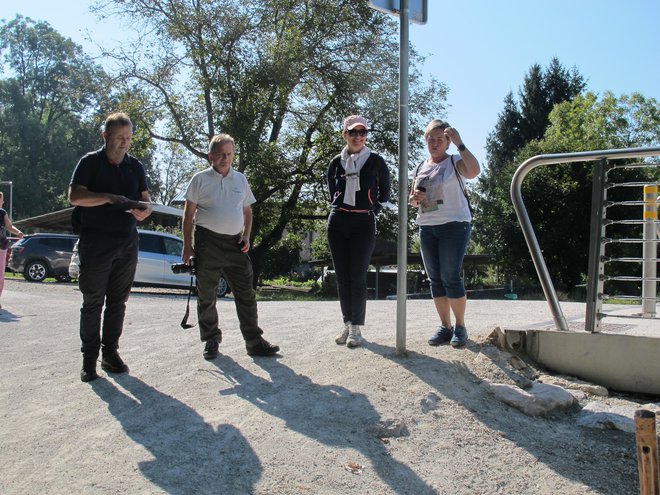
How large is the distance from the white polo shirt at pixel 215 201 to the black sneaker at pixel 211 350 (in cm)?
84

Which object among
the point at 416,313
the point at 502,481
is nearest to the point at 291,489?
the point at 502,481

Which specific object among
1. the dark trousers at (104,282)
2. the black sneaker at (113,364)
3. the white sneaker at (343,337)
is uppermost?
the dark trousers at (104,282)

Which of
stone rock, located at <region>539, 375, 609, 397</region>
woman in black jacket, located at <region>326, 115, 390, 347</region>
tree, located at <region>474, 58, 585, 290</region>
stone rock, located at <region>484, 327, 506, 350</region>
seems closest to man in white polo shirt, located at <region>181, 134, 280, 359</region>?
woman in black jacket, located at <region>326, 115, 390, 347</region>

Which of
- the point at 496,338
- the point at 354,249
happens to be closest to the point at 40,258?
the point at 354,249

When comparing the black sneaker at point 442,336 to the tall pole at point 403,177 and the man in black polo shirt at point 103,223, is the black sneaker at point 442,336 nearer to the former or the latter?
the tall pole at point 403,177

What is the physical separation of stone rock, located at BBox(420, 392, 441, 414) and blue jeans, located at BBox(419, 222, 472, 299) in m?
1.11

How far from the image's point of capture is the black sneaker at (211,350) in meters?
4.68

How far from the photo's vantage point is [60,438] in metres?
3.25

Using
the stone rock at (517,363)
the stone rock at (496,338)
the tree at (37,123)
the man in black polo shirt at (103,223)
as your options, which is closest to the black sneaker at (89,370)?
the man in black polo shirt at (103,223)

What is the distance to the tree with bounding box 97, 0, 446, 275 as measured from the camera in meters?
21.9

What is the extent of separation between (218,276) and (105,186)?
1060mm

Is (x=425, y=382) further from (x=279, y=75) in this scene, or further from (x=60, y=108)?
(x=60, y=108)

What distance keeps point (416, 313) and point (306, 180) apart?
17.5 metres

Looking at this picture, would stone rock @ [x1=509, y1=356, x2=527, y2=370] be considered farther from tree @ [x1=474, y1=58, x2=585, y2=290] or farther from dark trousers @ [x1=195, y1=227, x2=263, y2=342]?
tree @ [x1=474, y1=58, x2=585, y2=290]
